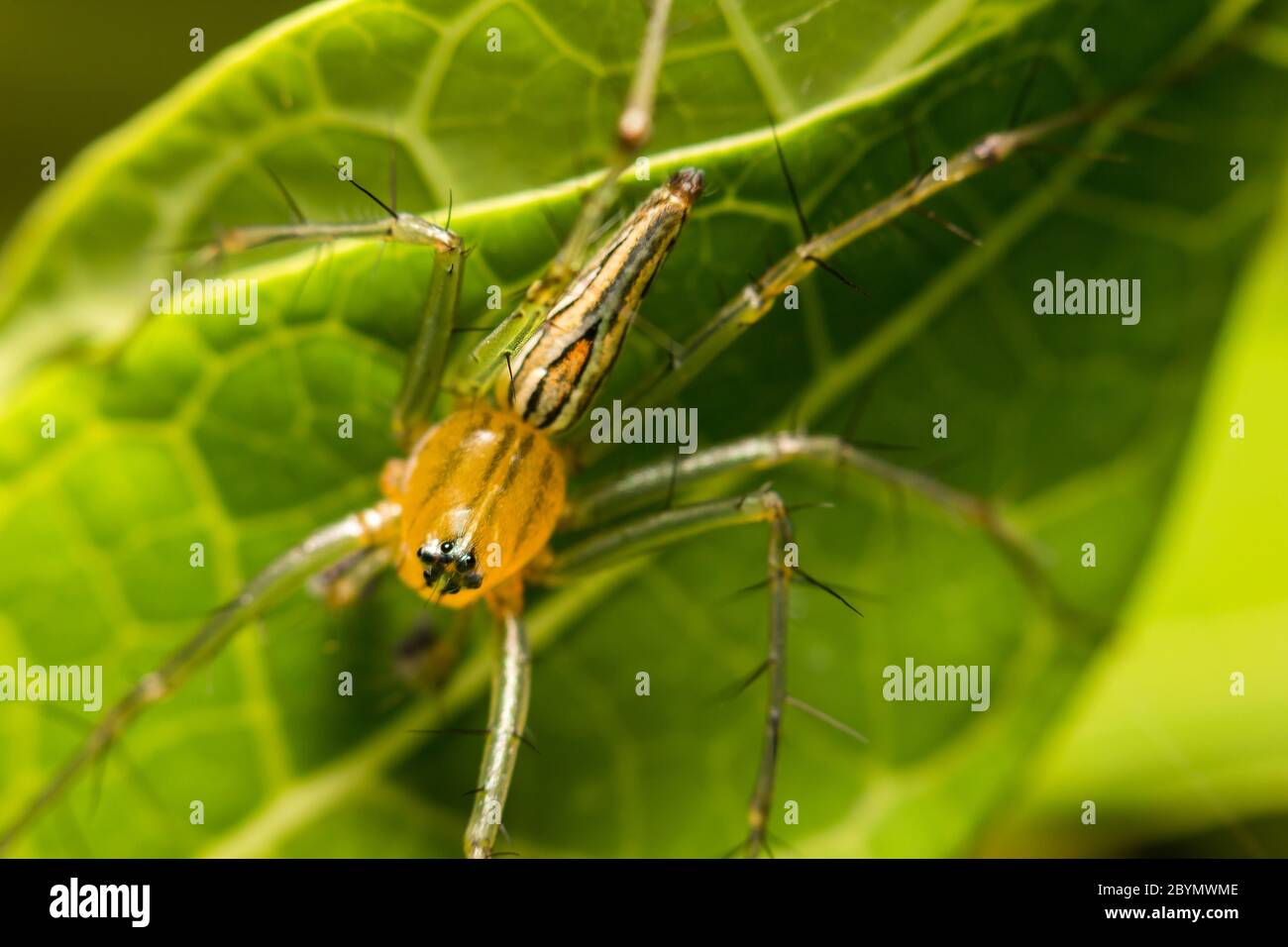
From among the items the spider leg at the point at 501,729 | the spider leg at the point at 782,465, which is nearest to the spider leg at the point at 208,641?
the spider leg at the point at 501,729

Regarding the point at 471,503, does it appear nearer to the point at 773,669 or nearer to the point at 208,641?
the point at 208,641

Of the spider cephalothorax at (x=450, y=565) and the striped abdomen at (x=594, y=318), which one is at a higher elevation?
the striped abdomen at (x=594, y=318)

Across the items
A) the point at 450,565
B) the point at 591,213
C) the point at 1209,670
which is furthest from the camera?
the point at 1209,670

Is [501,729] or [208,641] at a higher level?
[208,641]

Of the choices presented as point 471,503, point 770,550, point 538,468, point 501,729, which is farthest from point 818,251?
point 501,729

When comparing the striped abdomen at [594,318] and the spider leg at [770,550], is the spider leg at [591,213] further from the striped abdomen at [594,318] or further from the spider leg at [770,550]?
the spider leg at [770,550]

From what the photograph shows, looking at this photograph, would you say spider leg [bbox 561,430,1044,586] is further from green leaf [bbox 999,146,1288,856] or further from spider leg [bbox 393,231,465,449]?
green leaf [bbox 999,146,1288,856]

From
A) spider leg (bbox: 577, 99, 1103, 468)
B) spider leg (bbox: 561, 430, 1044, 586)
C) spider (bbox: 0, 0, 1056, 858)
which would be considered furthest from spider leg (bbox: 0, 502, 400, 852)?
spider leg (bbox: 577, 99, 1103, 468)
